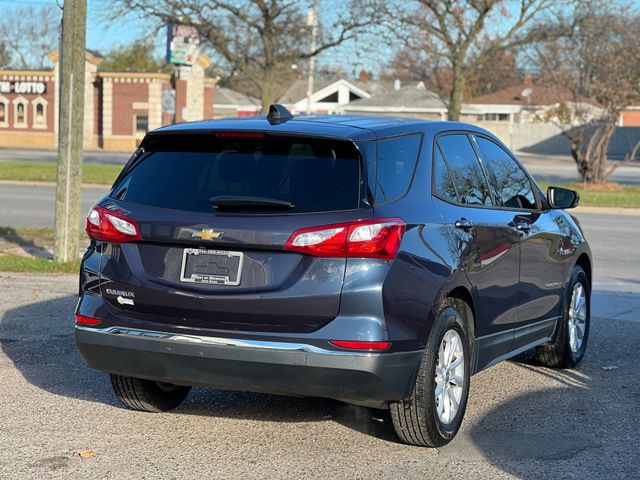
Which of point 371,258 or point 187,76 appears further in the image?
point 187,76

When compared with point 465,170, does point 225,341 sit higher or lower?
lower

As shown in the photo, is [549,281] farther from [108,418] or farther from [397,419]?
[108,418]

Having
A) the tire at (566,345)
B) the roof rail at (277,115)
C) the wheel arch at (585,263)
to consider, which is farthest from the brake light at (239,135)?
the wheel arch at (585,263)

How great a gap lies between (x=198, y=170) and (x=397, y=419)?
5.47 ft

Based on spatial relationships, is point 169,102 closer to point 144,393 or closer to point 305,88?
point 305,88

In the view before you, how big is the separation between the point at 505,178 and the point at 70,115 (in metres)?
6.44

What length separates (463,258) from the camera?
5.76 m

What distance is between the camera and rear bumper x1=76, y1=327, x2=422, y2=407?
5.02 m

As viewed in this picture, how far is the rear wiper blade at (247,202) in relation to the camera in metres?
5.20

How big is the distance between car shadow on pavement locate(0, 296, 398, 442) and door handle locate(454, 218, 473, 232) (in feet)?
3.88

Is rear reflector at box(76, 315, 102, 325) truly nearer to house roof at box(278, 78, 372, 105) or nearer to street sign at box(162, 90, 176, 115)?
street sign at box(162, 90, 176, 115)

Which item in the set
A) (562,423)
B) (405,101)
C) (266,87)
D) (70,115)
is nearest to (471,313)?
(562,423)

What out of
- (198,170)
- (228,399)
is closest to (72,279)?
(228,399)

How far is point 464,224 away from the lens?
5879 mm
